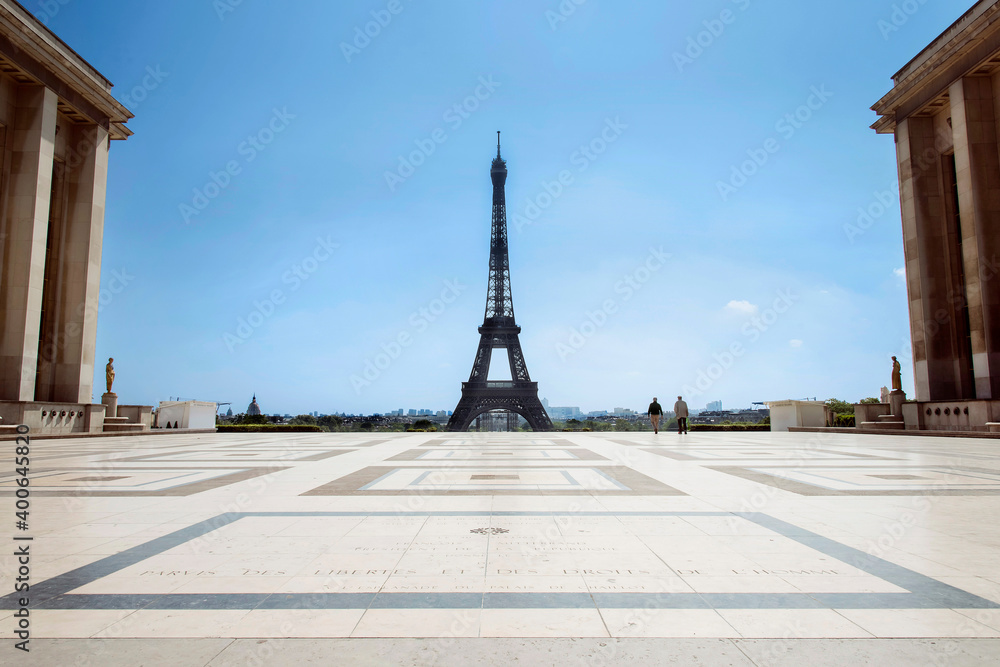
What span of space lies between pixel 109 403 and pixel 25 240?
24.3 feet

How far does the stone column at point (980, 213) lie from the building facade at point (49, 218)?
3446 centimetres

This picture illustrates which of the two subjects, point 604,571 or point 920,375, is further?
point 920,375

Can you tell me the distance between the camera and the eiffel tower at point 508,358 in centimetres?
5253

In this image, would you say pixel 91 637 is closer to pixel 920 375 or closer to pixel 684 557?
pixel 684 557

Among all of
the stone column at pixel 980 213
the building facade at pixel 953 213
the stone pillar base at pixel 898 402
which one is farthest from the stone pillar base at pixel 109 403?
the stone column at pixel 980 213

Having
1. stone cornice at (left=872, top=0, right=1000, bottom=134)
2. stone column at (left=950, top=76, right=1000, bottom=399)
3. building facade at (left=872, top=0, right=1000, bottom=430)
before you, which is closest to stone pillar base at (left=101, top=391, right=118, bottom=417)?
building facade at (left=872, top=0, right=1000, bottom=430)

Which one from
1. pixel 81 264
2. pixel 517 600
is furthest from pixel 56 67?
pixel 517 600

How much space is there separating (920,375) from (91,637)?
29997 millimetres

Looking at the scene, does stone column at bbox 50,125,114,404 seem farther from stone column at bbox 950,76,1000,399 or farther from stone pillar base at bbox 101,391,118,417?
stone column at bbox 950,76,1000,399

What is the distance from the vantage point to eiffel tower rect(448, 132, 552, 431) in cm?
5253

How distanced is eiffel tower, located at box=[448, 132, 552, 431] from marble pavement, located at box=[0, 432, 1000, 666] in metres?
44.7

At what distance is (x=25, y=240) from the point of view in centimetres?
2194

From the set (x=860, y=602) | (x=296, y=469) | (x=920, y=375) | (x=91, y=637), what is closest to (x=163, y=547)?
(x=91, y=637)

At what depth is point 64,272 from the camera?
2522 cm
